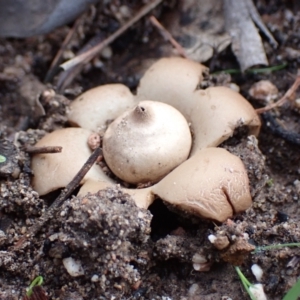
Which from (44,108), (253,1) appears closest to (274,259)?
(44,108)

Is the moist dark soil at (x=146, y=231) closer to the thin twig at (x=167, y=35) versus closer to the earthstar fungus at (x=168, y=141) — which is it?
the earthstar fungus at (x=168, y=141)

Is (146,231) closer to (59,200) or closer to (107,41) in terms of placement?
(59,200)

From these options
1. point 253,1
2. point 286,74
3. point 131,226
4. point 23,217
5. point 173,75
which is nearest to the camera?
point 131,226

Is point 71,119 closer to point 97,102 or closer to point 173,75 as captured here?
point 97,102

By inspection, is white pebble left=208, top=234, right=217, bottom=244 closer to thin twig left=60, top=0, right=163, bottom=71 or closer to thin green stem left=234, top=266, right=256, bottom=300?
thin green stem left=234, top=266, right=256, bottom=300

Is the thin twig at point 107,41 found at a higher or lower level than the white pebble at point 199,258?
higher

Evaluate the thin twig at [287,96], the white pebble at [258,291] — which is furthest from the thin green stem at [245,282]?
the thin twig at [287,96]
